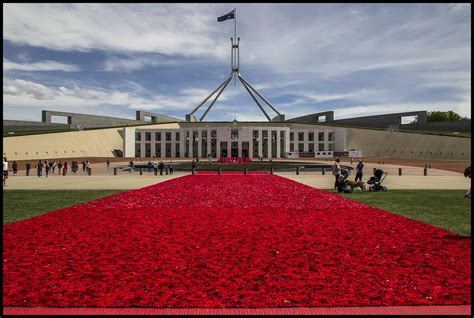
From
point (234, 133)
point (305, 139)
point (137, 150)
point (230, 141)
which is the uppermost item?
point (234, 133)

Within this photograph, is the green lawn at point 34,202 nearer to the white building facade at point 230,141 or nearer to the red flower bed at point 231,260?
the red flower bed at point 231,260

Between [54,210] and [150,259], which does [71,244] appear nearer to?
[150,259]

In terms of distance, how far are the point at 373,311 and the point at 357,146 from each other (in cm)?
9553

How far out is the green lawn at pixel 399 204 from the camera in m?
11.3

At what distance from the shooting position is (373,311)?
463 centimetres

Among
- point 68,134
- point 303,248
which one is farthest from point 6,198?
point 68,134

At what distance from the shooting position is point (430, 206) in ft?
46.1

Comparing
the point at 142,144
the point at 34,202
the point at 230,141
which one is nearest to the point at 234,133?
the point at 230,141

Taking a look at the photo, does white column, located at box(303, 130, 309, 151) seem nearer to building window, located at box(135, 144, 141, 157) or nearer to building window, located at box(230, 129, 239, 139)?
building window, located at box(230, 129, 239, 139)

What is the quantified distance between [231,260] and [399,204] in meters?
10.4

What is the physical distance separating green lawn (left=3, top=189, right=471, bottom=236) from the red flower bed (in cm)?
105

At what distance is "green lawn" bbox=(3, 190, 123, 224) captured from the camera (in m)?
12.5

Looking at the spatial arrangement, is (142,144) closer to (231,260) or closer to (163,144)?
(163,144)

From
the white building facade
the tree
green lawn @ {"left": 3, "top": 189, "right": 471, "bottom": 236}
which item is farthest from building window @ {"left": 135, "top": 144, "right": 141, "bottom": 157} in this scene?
the tree
